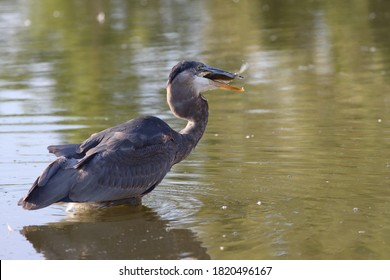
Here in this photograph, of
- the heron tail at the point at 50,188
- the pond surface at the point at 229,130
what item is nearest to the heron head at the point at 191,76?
the pond surface at the point at 229,130

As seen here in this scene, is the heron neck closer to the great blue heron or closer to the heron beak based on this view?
the great blue heron

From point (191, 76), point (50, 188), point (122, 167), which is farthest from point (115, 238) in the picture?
point (191, 76)

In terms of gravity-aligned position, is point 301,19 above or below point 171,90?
below

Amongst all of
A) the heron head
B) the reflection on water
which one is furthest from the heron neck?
the reflection on water

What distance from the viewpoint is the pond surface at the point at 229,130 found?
27.7ft

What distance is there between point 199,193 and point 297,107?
449 centimetres

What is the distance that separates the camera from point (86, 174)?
29.8 ft

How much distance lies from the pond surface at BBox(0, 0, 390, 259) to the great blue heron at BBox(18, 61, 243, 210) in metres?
0.28

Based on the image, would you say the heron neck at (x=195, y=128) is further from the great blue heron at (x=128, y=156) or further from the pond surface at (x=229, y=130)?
the pond surface at (x=229, y=130)

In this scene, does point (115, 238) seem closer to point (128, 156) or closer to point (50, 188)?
point (50, 188)

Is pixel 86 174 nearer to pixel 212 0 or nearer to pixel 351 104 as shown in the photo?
pixel 351 104

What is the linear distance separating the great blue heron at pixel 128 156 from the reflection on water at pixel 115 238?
208 mm

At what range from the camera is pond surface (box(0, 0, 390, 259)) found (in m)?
8.45

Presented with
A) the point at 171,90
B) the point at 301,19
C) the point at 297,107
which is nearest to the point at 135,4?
the point at 301,19
